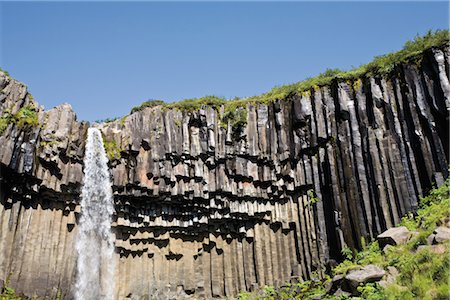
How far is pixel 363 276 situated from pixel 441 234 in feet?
9.54

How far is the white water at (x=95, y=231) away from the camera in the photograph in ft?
68.0

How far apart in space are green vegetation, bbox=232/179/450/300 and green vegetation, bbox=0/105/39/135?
41.0 ft

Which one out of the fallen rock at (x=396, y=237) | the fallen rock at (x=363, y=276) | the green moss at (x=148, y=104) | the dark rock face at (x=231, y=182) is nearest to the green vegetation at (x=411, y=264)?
the fallen rock at (x=363, y=276)

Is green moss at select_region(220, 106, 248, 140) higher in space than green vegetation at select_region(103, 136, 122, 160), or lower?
higher

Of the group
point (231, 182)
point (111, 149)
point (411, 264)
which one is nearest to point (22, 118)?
point (111, 149)

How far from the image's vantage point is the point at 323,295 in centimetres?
1492

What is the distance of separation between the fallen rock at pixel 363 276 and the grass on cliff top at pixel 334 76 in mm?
10598

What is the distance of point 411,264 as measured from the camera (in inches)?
507

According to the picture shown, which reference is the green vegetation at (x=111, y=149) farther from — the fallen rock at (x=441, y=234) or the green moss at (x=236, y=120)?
the fallen rock at (x=441, y=234)

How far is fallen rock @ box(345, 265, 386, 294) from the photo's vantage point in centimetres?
1312

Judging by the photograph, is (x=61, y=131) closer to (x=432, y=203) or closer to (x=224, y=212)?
(x=224, y=212)

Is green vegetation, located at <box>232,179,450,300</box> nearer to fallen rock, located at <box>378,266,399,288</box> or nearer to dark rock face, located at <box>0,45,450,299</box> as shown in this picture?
fallen rock, located at <box>378,266,399,288</box>

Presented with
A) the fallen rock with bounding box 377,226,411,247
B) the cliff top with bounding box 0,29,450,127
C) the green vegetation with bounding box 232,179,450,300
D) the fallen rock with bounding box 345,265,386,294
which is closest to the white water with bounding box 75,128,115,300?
the cliff top with bounding box 0,29,450,127

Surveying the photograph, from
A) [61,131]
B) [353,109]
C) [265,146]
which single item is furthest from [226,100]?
[61,131]
